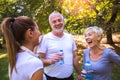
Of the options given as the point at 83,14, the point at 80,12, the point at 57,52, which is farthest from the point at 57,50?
the point at 83,14

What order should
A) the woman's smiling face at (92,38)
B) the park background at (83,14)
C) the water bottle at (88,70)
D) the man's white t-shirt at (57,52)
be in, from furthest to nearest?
the park background at (83,14) < the man's white t-shirt at (57,52) < the woman's smiling face at (92,38) < the water bottle at (88,70)

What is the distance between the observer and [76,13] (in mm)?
11719

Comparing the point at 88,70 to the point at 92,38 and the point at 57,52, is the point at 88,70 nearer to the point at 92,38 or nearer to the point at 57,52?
the point at 92,38

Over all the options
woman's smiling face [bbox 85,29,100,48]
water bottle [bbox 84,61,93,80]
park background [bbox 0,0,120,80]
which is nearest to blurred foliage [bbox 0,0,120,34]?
park background [bbox 0,0,120,80]

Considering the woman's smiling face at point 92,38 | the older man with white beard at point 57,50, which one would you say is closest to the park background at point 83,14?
the older man with white beard at point 57,50

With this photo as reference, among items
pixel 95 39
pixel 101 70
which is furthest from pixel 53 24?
pixel 101 70

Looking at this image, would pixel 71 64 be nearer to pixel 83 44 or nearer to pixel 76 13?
pixel 76 13

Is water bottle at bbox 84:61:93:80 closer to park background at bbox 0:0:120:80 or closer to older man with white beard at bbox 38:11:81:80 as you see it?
older man with white beard at bbox 38:11:81:80

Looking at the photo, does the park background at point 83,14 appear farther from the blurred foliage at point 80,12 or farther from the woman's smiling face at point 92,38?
the woman's smiling face at point 92,38

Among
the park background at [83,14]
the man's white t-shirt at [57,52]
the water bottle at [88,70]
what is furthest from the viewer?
the park background at [83,14]

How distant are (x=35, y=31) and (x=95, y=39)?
158 cm

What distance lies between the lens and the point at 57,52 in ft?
13.8

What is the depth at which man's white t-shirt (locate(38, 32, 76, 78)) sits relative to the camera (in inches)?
165

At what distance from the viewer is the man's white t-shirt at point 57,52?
13.8ft
